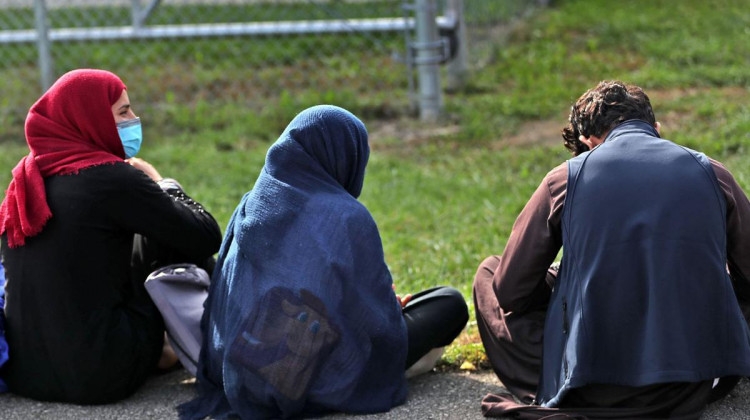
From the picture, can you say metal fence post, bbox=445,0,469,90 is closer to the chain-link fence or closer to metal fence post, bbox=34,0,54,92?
the chain-link fence

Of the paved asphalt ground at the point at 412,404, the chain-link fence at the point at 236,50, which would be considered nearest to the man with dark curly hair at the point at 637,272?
the paved asphalt ground at the point at 412,404

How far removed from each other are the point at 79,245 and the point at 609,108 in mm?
1786

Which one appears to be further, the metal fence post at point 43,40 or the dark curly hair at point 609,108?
the metal fence post at point 43,40

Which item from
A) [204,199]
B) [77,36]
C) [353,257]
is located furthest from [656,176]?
[77,36]

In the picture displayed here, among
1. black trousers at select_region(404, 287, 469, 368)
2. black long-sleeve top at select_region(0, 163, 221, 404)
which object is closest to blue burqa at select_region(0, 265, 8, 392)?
black long-sleeve top at select_region(0, 163, 221, 404)

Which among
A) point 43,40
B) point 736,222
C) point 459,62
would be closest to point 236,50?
point 43,40

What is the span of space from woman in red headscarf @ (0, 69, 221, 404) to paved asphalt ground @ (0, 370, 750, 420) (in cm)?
5

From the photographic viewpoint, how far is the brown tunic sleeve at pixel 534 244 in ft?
10.4

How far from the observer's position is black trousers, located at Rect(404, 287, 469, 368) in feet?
11.8

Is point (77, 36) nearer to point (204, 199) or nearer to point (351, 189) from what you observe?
point (204, 199)

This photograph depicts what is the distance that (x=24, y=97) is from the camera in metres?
8.28

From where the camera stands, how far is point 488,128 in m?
7.25

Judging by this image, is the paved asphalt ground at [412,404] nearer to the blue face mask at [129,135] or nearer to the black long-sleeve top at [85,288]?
the black long-sleeve top at [85,288]

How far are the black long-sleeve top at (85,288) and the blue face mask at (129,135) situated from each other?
0.80 feet
